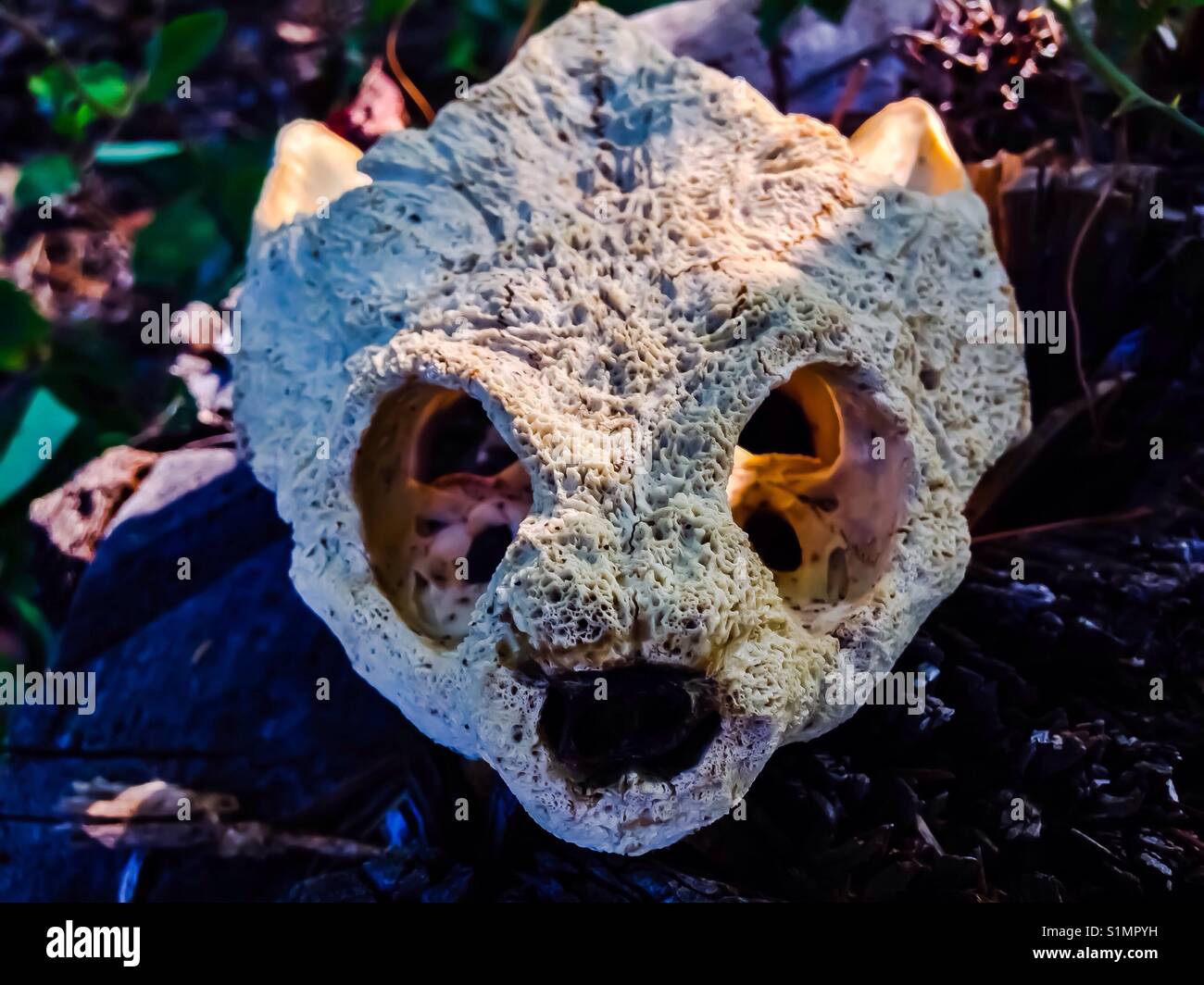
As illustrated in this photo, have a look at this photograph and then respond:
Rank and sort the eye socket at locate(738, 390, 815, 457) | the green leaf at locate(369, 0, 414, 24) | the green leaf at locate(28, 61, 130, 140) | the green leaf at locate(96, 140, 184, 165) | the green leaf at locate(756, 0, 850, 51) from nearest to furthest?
the eye socket at locate(738, 390, 815, 457) → the green leaf at locate(756, 0, 850, 51) → the green leaf at locate(369, 0, 414, 24) → the green leaf at locate(28, 61, 130, 140) → the green leaf at locate(96, 140, 184, 165)

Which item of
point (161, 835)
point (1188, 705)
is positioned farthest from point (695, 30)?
point (161, 835)

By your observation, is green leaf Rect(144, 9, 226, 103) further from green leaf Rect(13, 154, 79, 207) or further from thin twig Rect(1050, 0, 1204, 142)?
thin twig Rect(1050, 0, 1204, 142)

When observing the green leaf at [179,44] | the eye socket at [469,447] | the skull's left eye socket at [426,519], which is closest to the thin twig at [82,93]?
the green leaf at [179,44]

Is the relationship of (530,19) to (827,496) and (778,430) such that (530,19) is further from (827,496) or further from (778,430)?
(827,496)

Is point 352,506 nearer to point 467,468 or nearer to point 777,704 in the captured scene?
point 467,468

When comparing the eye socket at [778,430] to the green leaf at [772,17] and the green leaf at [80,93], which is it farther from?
the green leaf at [80,93]

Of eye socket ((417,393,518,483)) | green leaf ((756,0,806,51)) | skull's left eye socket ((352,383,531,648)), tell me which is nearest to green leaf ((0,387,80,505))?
eye socket ((417,393,518,483))
